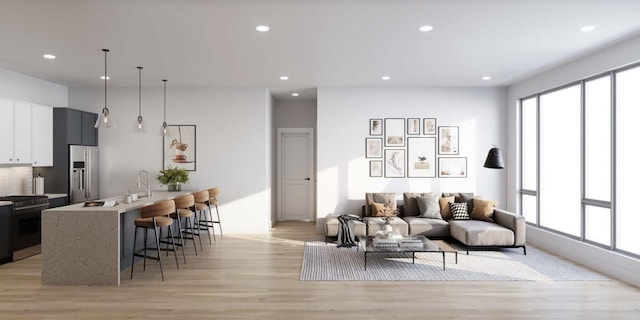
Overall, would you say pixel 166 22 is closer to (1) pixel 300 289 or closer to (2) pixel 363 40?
(2) pixel 363 40

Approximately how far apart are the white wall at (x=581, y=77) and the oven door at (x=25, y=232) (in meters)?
7.73

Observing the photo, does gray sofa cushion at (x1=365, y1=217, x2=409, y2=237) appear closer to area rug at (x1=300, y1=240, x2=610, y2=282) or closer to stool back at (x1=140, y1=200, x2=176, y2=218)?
area rug at (x1=300, y1=240, x2=610, y2=282)

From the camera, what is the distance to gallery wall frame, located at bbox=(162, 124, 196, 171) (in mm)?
7684

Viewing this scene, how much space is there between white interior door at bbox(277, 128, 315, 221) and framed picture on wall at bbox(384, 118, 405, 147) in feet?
7.03

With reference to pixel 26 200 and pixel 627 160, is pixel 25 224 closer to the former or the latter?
pixel 26 200

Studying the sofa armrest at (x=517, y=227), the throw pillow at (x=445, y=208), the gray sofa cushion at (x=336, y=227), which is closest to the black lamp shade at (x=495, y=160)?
the sofa armrest at (x=517, y=227)

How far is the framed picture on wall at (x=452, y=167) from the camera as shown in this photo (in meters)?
7.71

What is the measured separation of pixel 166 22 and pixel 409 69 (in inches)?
144

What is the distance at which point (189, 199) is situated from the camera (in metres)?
5.61

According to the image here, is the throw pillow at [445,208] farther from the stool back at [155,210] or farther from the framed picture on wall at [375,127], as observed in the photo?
the stool back at [155,210]

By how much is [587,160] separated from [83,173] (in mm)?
8019

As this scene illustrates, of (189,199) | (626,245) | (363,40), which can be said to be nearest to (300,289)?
(189,199)

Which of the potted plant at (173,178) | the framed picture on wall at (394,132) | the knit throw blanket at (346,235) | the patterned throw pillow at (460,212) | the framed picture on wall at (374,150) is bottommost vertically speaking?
the knit throw blanket at (346,235)

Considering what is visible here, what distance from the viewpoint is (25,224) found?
5.78m
